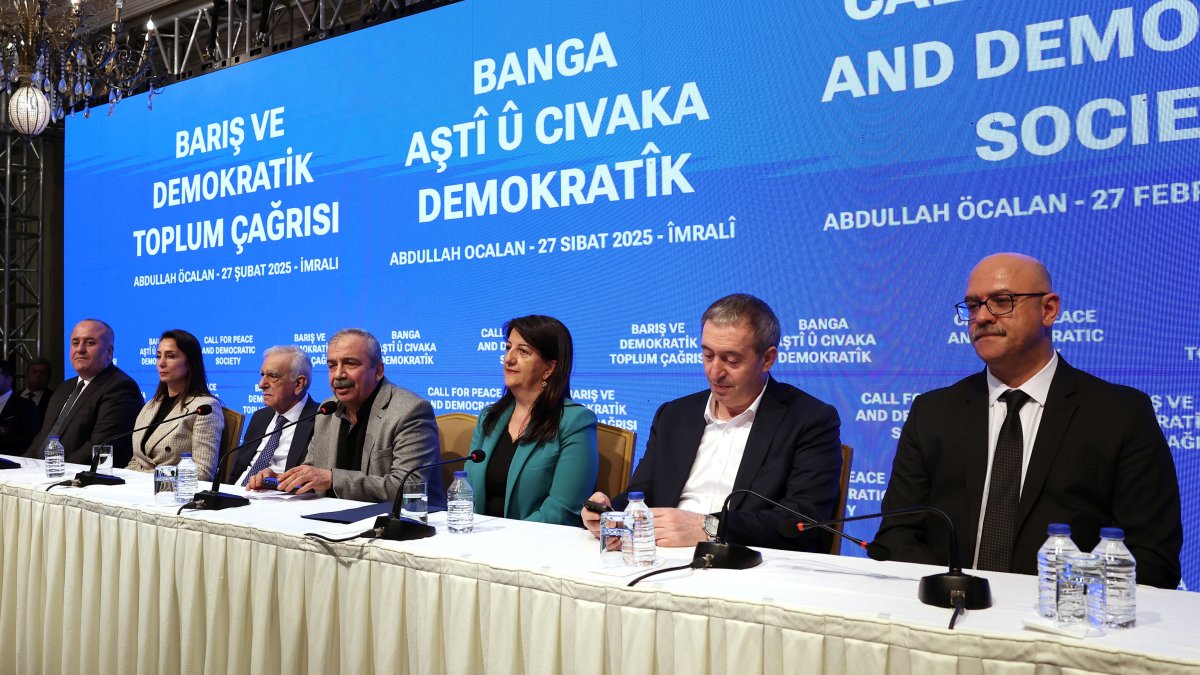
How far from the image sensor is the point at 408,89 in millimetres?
4910

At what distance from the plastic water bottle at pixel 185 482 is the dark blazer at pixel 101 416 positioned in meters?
1.76

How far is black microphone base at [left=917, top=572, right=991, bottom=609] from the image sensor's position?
1.47 meters

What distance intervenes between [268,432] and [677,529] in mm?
2201

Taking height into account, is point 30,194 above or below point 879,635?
above

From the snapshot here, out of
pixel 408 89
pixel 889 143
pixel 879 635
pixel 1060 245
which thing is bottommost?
pixel 879 635

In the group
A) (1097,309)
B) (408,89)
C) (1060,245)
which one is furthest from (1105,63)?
(408,89)

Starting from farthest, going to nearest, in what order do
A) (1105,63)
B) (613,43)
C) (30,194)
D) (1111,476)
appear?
(30,194), (613,43), (1105,63), (1111,476)

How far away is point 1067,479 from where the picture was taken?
207 cm

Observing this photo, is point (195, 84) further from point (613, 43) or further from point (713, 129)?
point (713, 129)

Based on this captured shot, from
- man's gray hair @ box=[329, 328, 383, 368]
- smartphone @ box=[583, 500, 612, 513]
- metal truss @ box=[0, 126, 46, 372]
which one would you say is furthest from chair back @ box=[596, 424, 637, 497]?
metal truss @ box=[0, 126, 46, 372]

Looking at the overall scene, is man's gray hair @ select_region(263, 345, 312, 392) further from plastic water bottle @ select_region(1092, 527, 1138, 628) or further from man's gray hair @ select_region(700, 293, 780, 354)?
plastic water bottle @ select_region(1092, 527, 1138, 628)

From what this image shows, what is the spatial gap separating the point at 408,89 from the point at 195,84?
1.89m

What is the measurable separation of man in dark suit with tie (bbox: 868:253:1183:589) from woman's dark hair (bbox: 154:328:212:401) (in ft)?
10.0

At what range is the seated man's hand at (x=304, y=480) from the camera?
2791 millimetres
